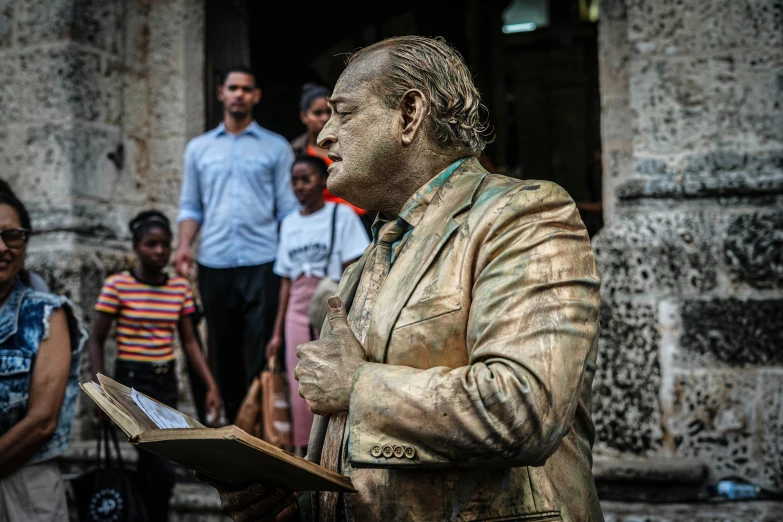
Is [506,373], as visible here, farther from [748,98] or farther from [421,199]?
[748,98]

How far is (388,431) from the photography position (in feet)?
5.58

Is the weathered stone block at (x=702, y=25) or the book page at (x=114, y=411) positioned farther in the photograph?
the weathered stone block at (x=702, y=25)

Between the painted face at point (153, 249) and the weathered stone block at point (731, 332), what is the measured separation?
2592 mm

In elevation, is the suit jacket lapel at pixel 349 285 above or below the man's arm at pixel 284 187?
below

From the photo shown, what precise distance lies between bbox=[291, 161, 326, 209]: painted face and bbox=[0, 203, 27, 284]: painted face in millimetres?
1724

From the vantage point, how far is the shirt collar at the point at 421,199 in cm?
200

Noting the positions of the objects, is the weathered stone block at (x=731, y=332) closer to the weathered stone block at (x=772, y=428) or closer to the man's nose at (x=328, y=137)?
the weathered stone block at (x=772, y=428)

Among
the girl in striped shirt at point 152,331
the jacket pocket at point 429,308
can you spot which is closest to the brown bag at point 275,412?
the girl in striped shirt at point 152,331

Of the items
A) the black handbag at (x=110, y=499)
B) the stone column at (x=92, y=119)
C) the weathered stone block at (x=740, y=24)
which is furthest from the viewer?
the stone column at (x=92, y=119)

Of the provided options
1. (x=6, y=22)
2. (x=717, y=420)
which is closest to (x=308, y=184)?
(x=717, y=420)

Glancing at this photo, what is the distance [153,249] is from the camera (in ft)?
16.4

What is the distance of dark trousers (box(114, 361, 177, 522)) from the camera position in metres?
4.58

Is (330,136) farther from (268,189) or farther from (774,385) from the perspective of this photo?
(268,189)

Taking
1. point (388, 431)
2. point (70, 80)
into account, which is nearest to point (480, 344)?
point (388, 431)
